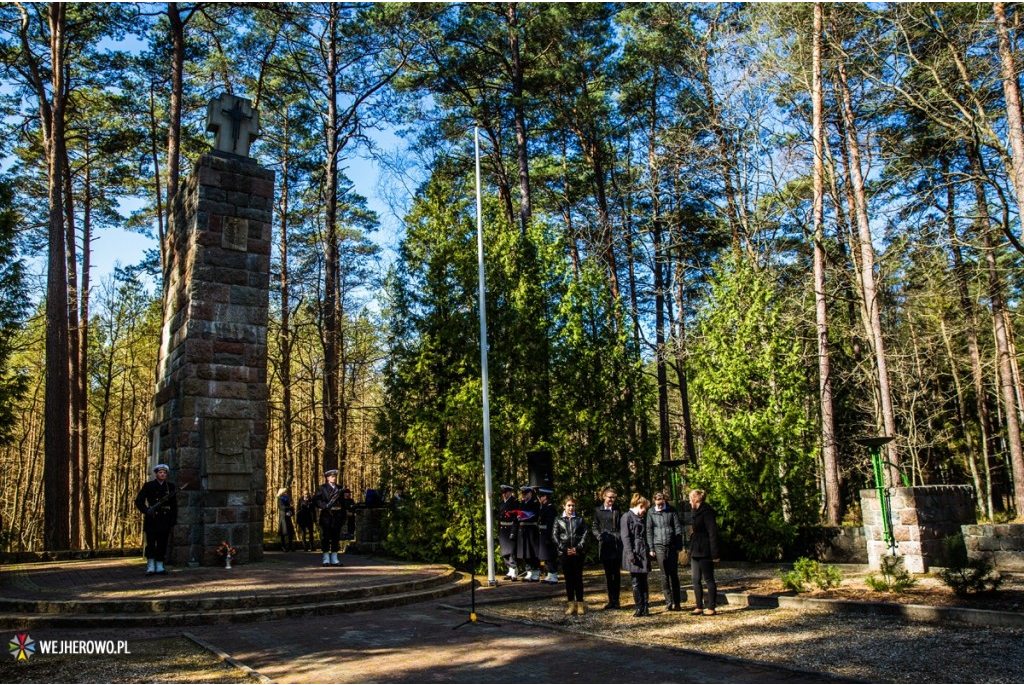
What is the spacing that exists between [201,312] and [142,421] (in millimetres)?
21570

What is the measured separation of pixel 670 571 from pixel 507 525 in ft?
15.9

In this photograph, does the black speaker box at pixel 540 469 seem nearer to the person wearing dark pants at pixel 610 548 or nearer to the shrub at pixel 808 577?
the person wearing dark pants at pixel 610 548

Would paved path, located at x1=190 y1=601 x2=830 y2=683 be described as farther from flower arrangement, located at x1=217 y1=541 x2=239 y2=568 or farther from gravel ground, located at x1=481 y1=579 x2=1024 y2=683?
flower arrangement, located at x1=217 y1=541 x2=239 y2=568

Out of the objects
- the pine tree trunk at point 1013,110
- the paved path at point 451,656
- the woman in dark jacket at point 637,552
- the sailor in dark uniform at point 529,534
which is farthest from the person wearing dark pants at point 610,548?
the pine tree trunk at point 1013,110

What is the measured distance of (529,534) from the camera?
1341cm

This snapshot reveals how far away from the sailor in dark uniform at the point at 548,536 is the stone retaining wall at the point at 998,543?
6868mm

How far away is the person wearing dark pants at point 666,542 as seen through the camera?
939 centimetres

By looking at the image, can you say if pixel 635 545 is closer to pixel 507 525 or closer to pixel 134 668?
pixel 507 525

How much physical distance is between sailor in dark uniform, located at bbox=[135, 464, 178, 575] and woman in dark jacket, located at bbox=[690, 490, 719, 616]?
309 inches

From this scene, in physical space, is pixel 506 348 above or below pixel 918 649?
above

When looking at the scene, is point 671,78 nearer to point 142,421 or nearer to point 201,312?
point 201,312

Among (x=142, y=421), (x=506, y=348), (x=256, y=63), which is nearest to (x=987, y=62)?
(x=506, y=348)

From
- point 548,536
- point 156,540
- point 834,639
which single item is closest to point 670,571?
point 834,639

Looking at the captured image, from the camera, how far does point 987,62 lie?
1348 cm
